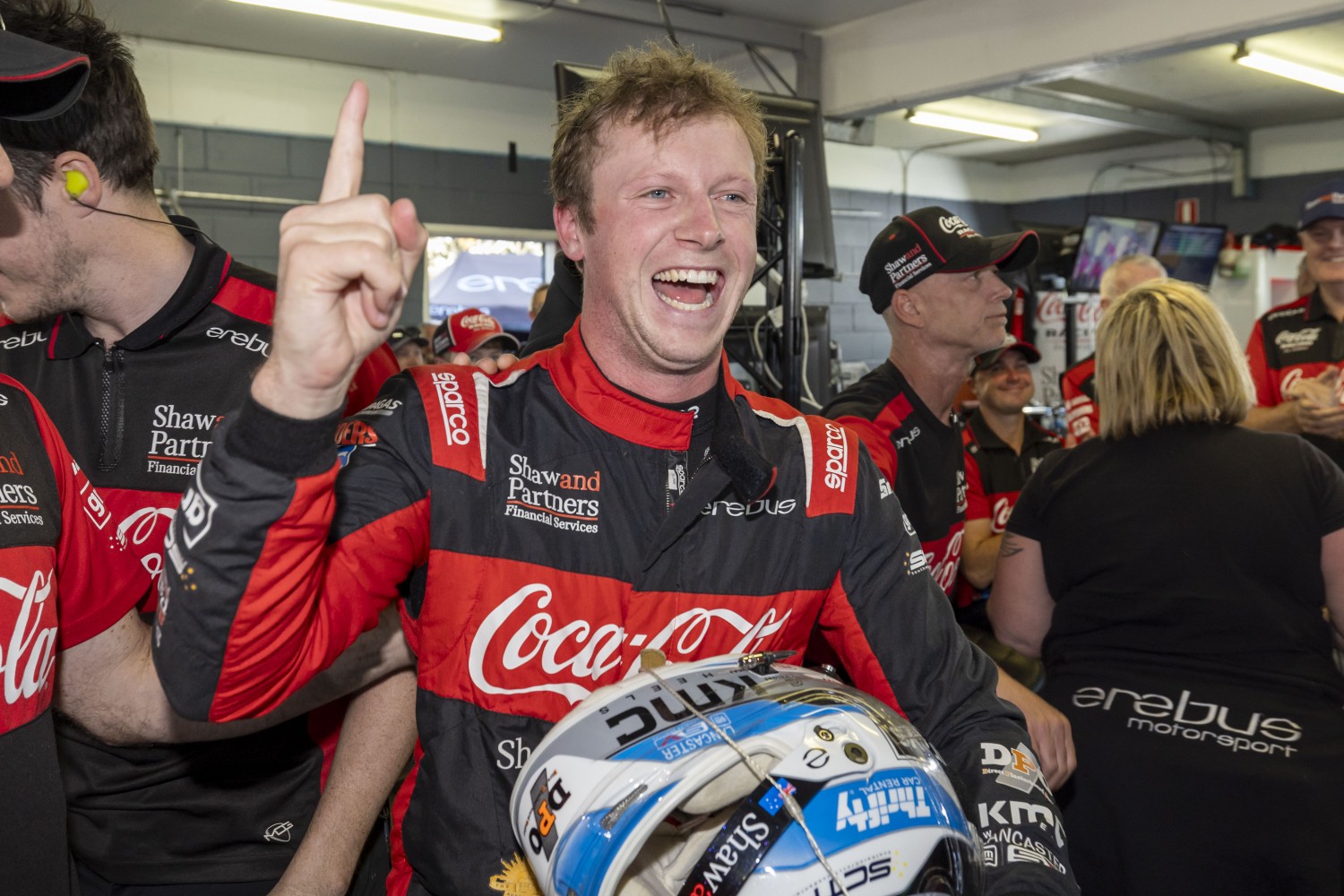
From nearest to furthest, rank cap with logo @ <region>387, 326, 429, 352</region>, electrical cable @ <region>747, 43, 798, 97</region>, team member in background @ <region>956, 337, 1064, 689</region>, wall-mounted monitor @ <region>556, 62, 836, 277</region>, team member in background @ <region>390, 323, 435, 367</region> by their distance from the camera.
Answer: team member in background @ <region>956, 337, 1064, 689</region>
wall-mounted monitor @ <region>556, 62, 836, 277</region>
team member in background @ <region>390, 323, 435, 367</region>
cap with logo @ <region>387, 326, 429, 352</region>
electrical cable @ <region>747, 43, 798, 97</region>

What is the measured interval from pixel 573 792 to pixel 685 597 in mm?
401

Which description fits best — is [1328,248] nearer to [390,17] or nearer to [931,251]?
[931,251]

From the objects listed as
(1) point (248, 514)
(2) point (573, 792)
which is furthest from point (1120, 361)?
(1) point (248, 514)

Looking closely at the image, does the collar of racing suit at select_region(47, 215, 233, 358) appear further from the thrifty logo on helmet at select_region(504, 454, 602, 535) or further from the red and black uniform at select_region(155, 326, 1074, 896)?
the thrifty logo on helmet at select_region(504, 454, 602, 535)

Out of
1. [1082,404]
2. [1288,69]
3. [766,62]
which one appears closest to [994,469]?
[1082,404]

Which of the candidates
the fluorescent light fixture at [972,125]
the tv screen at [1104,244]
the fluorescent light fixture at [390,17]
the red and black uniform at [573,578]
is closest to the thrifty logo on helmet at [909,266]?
the red and black uniform at [573,578]

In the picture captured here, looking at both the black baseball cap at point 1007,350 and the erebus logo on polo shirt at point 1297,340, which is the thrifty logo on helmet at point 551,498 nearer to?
the black baseball cap at point 1007,350

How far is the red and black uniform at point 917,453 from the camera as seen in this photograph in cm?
257

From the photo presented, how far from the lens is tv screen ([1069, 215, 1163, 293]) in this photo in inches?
412

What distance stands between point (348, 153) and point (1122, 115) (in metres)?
11.0

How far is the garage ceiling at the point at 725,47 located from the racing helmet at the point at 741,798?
666 centimetres

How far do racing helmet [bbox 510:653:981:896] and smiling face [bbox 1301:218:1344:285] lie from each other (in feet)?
12.0

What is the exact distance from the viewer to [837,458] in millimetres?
1601

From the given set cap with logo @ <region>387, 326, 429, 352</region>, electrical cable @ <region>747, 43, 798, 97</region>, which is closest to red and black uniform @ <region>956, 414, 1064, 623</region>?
cap with logo @ <region>387, 326, 429, 352</region>
